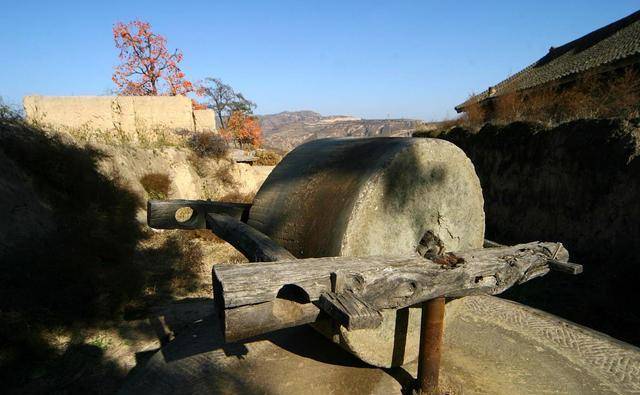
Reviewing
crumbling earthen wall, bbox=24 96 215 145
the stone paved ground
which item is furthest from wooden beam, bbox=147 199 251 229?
crumbling earthen wall, bbox=24 96 215 145

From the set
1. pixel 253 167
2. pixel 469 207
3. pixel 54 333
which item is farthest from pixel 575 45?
pixel 54 333

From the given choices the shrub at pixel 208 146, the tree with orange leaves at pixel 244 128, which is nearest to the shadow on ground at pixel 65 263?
the shrub at pixel 208 146

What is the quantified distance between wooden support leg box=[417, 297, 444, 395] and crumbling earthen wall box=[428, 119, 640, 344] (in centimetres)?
457

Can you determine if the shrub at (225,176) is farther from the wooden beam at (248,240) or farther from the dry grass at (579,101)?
the wooden beam at (248,240)

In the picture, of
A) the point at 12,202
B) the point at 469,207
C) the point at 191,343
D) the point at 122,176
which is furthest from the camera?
the point at 122,176

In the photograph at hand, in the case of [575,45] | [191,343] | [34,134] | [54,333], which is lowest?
[54,333]

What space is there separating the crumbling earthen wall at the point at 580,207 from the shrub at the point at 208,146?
10.8 meters

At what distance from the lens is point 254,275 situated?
1611 mm

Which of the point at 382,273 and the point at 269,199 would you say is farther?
the point at 269,199

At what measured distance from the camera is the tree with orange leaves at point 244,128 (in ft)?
108

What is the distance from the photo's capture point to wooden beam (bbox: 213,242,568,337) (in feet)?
5.11

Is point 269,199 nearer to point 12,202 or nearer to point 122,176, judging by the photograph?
point 12,202

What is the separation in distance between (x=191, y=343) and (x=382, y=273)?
258 centimetres

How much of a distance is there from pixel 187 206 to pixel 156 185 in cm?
915
